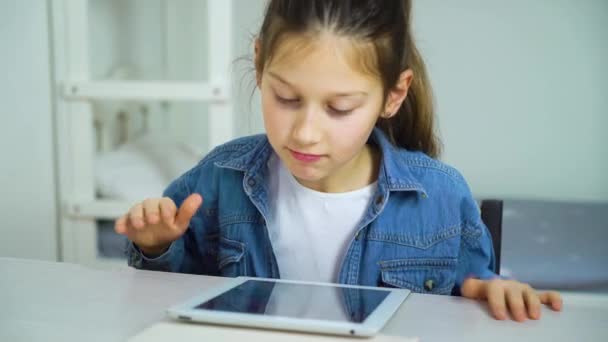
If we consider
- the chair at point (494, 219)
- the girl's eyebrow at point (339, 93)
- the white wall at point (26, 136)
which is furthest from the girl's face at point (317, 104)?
the white wall at point (26, 136)

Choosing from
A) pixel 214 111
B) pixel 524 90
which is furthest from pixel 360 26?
pixel 524 90

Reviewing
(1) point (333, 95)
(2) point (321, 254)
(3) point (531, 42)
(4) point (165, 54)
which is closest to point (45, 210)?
(4) point (165, 54)

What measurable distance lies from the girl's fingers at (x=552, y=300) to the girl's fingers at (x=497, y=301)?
0.17 feet

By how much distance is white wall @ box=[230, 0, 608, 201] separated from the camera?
2.23 meters

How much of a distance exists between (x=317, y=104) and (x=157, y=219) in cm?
22

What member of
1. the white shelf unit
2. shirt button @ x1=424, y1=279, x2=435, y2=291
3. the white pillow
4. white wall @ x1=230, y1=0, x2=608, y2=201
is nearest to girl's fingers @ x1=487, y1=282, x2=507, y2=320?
shirt button @ x1=424, y1=279, x2=435, y2=291

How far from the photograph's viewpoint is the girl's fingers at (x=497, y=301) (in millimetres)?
586

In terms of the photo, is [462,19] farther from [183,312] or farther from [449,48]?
[183,312]

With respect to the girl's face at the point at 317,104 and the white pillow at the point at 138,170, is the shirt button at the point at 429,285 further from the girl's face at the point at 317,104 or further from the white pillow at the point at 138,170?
the white pillow at the point at 138,170

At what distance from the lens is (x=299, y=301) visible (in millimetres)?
573

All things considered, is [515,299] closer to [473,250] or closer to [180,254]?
[473,250]

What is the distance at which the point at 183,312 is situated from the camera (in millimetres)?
532

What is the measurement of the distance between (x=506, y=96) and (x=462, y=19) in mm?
322

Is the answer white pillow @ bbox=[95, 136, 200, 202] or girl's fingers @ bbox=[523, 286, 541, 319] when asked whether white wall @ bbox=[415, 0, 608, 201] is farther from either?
girl's fingers @ bbox=[523, 286, 541, 319]
